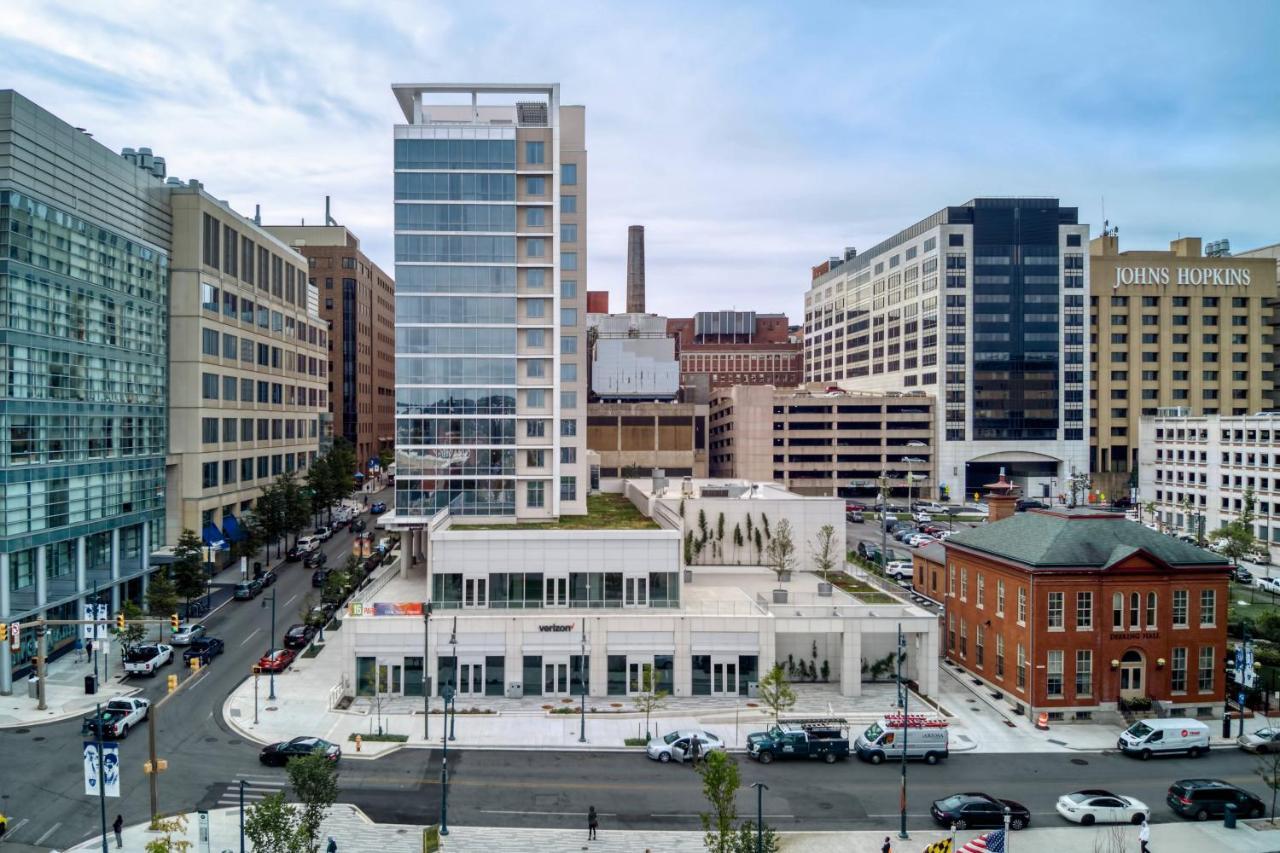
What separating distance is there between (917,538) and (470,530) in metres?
62.2

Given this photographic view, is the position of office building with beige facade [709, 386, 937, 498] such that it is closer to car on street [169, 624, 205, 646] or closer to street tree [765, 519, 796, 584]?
street tree [765, 519, 796, 584]

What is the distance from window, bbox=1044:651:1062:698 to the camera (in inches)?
1773

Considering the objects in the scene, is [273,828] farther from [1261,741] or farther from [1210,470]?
[1210,470]

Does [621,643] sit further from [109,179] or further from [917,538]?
[917,538]

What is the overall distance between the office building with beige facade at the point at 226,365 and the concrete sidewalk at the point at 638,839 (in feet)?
153

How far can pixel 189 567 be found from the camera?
62.0m

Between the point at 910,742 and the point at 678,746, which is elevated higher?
the point at 910,742

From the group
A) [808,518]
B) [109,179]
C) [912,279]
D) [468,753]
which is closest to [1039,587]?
[808,518]

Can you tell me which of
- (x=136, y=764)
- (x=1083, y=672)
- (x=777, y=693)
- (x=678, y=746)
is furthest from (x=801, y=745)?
(x=136, y=764)

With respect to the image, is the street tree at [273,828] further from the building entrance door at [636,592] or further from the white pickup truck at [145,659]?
the white pickup truck at [145,659]

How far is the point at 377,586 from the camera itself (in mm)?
57188

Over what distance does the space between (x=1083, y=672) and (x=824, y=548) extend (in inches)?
871

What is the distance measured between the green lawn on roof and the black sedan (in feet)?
85.4

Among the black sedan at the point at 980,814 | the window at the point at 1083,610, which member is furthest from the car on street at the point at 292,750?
the window at the point at 1083,610
